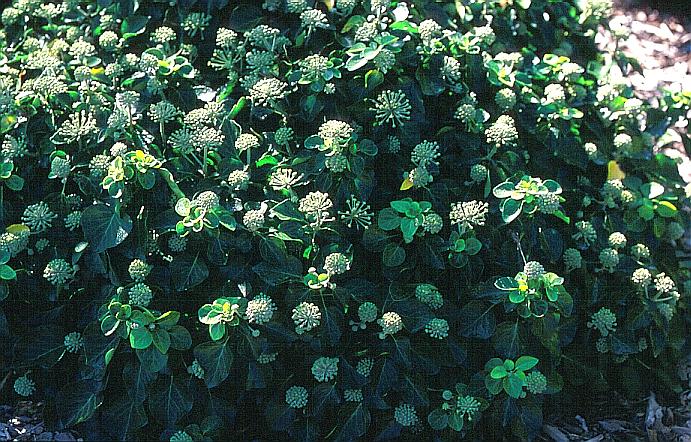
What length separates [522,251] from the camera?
254 cm

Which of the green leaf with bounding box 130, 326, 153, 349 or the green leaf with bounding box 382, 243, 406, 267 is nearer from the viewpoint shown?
the green leaf with bounding box 130, 326, 153, 349

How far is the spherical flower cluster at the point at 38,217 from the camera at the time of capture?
247 cm

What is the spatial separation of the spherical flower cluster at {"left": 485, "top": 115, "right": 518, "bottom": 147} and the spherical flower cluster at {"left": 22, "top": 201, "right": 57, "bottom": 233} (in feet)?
4.11

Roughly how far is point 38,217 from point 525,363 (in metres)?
1.39

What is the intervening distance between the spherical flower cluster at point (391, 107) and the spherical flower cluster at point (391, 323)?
54cm

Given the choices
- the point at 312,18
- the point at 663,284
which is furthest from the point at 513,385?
the point at 312,18

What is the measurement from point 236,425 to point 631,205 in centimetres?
139

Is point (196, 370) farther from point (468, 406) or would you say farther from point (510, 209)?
point (510, 209)

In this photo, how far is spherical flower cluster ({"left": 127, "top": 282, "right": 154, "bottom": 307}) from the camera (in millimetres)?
2303

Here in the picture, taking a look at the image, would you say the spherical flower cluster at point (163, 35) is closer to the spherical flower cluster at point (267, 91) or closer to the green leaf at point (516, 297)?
the spherical flower cluster at point (267, 91)

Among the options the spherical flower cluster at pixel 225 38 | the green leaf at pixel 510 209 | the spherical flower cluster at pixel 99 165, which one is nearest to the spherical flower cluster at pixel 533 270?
the green leaf at pixel 510 209

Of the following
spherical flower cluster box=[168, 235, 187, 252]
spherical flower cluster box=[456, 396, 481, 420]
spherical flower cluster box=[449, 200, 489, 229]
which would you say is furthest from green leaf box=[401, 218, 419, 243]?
spherical flower cluster box=[168, 235, 187, 252]

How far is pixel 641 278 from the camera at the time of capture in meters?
2.66

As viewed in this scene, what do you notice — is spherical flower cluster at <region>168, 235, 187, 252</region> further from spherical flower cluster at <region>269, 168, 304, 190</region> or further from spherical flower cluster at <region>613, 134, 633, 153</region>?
spherical flower cluster at <region>613, 134, 633, 153</region>
